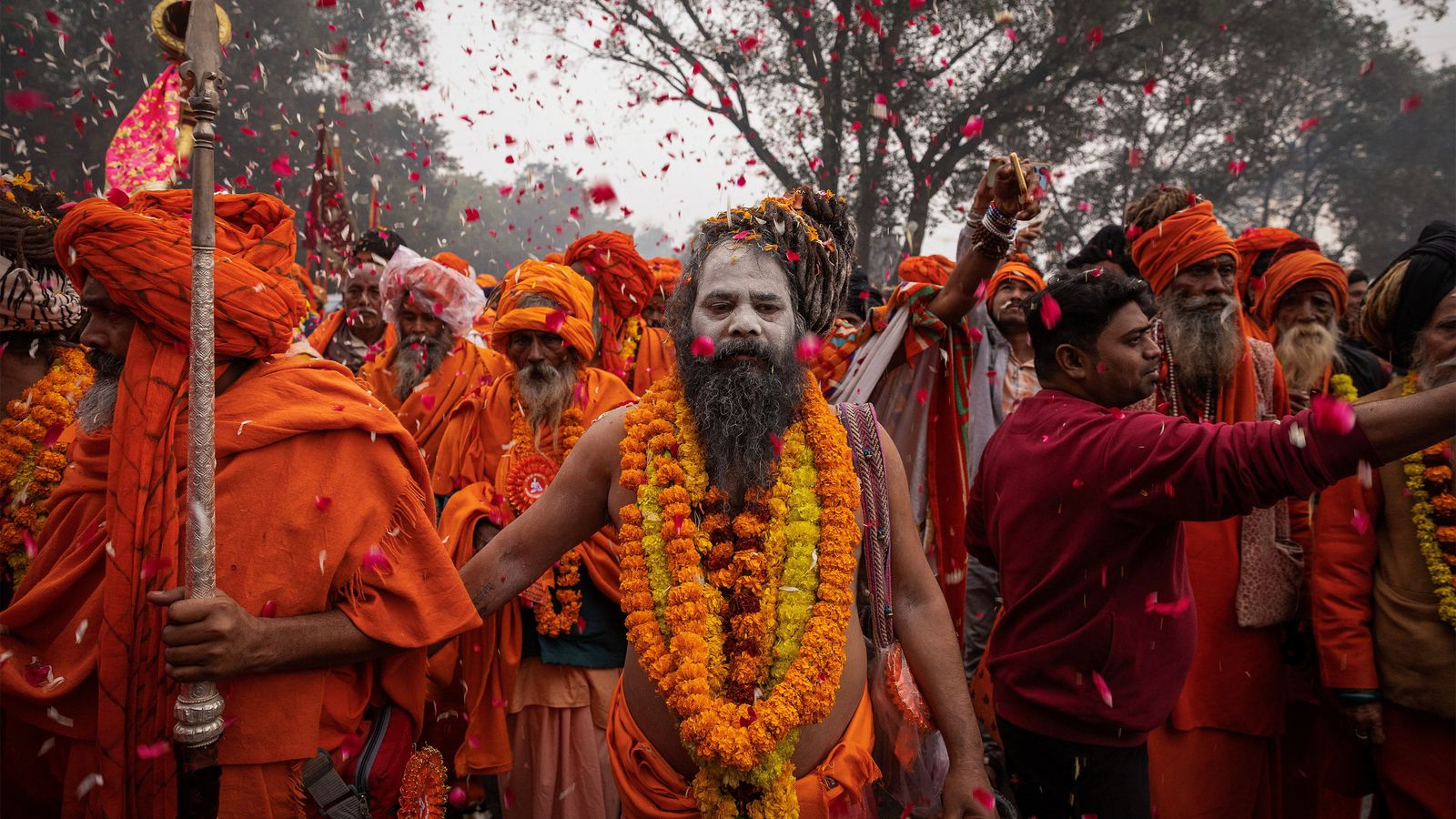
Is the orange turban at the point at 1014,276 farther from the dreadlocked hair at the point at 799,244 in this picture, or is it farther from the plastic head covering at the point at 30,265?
the plastic head covering at the point at 30,265

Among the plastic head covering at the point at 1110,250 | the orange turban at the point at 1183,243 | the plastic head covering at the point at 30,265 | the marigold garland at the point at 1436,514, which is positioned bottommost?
the marigold garland at the point at 1436,514

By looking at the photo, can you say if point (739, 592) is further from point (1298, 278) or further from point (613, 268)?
point (1298, 278)

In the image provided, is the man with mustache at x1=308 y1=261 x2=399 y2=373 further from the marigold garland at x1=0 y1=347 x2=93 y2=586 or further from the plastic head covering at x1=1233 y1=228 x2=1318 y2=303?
the plastic head covering at x1=1233 y1=228 x2=1318 y2=303

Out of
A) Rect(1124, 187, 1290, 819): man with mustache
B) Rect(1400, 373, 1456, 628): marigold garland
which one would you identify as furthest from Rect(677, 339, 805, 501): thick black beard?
Rect(1400, 373, 1456, 628): marigold garland

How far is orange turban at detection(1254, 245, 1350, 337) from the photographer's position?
4.96m

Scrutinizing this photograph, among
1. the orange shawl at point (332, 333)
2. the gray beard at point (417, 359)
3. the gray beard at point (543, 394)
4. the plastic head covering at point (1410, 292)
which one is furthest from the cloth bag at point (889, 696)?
the orange shawl at point (332, 333)

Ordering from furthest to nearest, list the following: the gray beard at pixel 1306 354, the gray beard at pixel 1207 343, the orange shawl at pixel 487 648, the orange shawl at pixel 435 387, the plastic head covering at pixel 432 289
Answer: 1. the plastic head covering at pixel 432 289
2. the orange shawl at pixel 435 387
3. the gray beard at pixel 1306 354
4. the orange shawl at pixel 487 648
5. the gray beard at pixel 1207 343

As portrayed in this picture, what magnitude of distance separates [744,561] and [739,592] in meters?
0.09

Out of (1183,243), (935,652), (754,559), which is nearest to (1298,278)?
(1183,243)

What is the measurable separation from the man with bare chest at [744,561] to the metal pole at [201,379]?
734 millimetres

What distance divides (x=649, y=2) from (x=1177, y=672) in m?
15.5

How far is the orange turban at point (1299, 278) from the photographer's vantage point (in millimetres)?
4957

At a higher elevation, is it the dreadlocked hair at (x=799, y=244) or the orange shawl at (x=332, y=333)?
the orange shawl at (x=332, y=333)

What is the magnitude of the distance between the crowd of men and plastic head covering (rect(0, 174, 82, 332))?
1 centimetres
